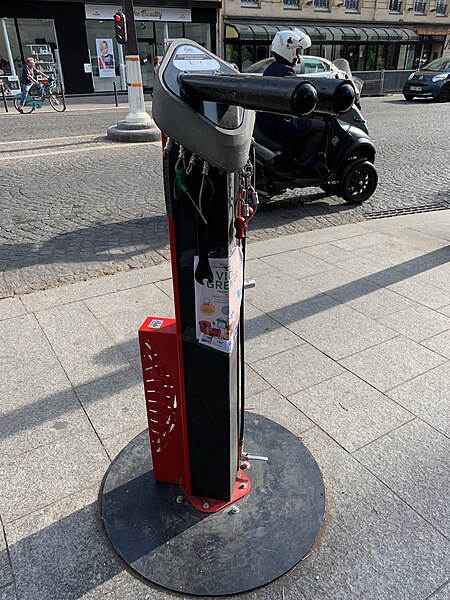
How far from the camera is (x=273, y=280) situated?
466 cm

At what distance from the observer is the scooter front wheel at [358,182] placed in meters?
7.00

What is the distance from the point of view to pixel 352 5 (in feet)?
99.2

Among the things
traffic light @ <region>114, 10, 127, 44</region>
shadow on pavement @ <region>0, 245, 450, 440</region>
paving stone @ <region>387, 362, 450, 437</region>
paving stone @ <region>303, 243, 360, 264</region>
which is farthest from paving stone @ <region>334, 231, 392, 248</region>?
traffic light @ <region>114, 10, 127, 44</region>

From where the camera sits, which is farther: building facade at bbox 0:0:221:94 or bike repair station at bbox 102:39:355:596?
building facade at bbox 0:0:221:94

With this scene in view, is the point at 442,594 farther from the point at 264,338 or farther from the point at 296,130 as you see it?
the point at 296,130

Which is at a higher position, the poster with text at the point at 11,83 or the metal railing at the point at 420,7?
the metal railing at the point at 420,7

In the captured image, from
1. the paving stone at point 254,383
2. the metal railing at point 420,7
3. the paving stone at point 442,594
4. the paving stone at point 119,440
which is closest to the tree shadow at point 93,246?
the paving stone at point 254,383

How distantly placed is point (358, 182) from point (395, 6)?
3146cm

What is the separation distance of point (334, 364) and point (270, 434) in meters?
0.90

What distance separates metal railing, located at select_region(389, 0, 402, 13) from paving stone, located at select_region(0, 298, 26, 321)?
1397 inches

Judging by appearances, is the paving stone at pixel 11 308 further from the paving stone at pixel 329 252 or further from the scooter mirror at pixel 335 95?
the scooter mirror at pixel 335 95

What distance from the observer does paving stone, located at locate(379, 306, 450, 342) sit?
12.2 feet

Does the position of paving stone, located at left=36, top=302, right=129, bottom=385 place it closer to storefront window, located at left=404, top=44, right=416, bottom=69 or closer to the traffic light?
the traffic light

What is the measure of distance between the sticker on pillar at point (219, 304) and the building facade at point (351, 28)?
26.1 meters
